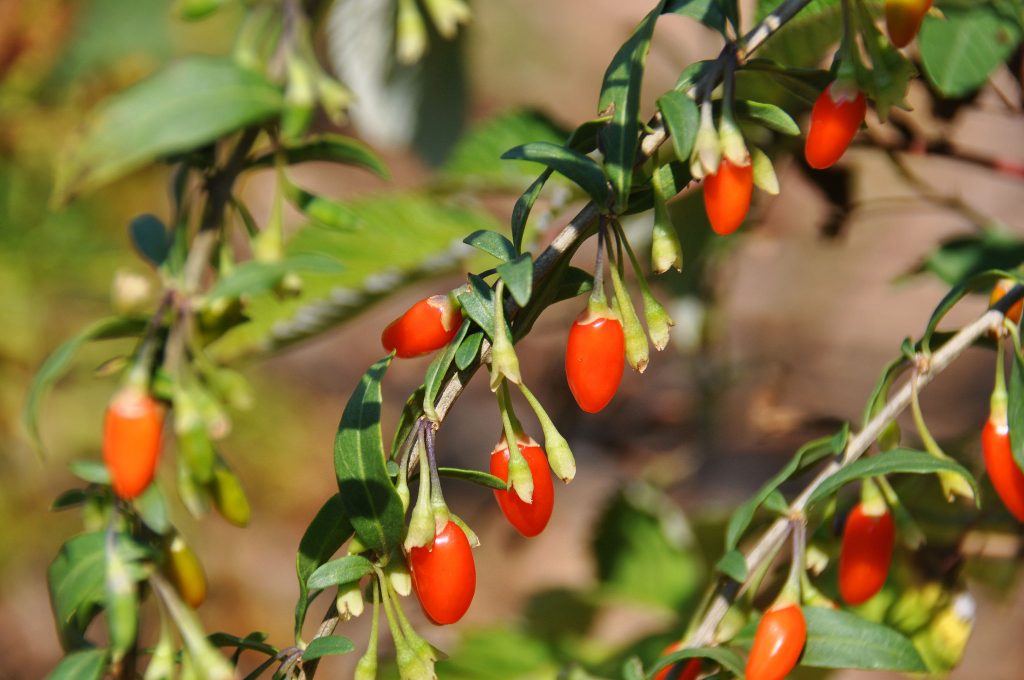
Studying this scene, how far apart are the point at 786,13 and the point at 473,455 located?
192 cm

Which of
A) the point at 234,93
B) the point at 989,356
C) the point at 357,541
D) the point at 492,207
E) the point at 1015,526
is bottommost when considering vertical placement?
the point at 989,356

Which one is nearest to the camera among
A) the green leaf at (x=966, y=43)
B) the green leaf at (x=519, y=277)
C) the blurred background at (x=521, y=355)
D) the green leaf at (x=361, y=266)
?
the green leaf at (x=519, y=277)

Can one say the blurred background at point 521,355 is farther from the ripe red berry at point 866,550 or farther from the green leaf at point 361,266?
the ripe red berry at point 866,550

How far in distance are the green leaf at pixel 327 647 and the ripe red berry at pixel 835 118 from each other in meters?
0.30

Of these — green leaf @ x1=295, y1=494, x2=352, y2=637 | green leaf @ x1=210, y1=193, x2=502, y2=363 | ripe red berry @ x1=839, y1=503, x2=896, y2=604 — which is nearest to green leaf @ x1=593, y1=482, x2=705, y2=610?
green leaf @ x1=210, y1=193, x2=502, y2=363

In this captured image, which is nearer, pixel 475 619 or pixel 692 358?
pixel 692 358

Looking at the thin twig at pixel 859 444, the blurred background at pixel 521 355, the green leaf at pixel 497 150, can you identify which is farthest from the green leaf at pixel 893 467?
the green leaf at pixel 497 150

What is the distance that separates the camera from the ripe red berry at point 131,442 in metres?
0.44

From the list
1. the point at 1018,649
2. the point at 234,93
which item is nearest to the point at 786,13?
the point at 234,93

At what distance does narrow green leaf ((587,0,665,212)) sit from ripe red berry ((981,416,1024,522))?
0.24 metres

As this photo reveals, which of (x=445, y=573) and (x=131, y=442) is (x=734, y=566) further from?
(x=131, y=442)

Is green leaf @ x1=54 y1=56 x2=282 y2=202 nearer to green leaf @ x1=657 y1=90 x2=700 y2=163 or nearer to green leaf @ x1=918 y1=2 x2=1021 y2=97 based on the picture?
green leaf @ x1=657 y1=90 x2=700 y2=163

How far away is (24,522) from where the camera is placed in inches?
73.6

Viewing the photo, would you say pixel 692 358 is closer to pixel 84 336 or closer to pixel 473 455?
pixel 84 336
